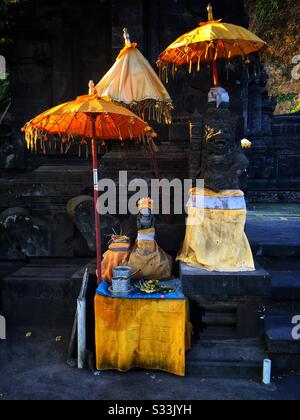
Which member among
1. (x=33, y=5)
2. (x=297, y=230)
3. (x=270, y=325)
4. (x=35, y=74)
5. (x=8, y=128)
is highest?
(x=33, y=5)

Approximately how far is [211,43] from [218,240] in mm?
3079

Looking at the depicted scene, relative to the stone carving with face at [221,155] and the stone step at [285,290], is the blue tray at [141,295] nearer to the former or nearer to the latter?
the stone step at [285,290]

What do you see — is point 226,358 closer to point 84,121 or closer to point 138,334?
point 138,334

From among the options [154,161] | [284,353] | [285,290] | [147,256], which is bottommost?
[284,353]

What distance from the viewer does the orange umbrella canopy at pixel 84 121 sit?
488 cm

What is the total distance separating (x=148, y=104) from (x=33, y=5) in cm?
436

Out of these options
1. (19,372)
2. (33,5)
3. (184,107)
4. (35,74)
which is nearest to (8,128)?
(35,74)

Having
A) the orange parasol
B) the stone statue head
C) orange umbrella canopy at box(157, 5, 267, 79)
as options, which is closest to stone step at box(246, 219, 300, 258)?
the stone statue head

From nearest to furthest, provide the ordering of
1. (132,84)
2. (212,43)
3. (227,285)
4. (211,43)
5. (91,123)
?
1. (227,285)
2. (91,123)
3. (132,84)
4. (211,43)
5. (212,43)

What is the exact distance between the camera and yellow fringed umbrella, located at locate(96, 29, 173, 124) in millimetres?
5867

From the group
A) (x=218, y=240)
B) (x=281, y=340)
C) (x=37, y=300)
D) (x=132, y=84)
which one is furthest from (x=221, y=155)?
(x=37, y=300)

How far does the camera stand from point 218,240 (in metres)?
5.44

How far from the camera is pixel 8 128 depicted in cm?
893
